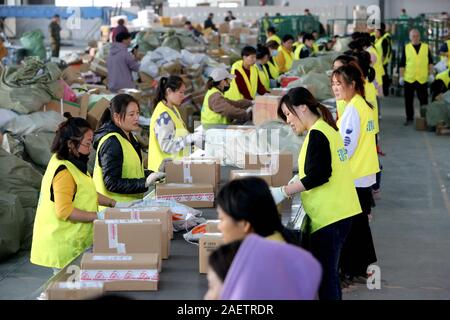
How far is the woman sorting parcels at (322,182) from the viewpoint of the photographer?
4398mm

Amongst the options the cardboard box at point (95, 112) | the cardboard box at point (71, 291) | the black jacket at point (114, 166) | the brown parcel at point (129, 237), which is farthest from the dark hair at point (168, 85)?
the cardboard box at point (95, 112)

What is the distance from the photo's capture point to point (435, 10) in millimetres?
39594

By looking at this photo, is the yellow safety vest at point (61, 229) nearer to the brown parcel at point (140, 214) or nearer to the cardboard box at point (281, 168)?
the brown parcel at point (140, 214)

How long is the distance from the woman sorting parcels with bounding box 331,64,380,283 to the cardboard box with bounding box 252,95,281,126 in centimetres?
201

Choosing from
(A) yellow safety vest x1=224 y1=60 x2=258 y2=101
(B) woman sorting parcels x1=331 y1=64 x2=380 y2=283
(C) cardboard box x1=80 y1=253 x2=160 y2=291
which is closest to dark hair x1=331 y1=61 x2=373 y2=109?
(B) woman sorting parcels x1=331 y1=64 x2=380 y2=283

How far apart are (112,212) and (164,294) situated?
2.58 feet

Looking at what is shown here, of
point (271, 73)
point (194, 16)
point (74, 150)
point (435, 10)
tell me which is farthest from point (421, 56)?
point (435, 10)

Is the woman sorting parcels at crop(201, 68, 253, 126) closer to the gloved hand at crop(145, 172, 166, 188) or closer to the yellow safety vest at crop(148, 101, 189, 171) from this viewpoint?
the yellow safety vest at crop(148, 101, 189, 171)

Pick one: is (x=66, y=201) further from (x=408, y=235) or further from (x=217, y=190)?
(x=408, y=235)

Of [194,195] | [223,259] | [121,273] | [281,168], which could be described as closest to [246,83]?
[281,168]

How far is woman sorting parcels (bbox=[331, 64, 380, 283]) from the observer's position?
231 inches

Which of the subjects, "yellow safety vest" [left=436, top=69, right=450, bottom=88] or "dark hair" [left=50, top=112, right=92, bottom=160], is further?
"yellow safety vest" [left=436, top=69, right=450, bottom=88]

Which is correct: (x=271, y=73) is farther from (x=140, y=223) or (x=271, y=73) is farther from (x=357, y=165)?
(x=140, y=223)

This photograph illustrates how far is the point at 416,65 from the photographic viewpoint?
1409 cm
